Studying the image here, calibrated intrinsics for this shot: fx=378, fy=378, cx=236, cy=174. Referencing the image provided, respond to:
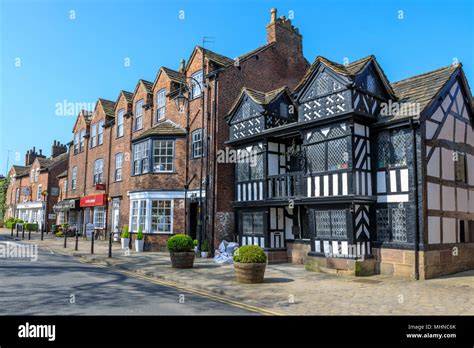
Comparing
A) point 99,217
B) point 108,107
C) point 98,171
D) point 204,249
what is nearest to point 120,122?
point 108,107

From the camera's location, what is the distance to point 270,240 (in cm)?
1756

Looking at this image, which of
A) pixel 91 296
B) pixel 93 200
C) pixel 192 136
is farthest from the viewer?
pixel 93 200

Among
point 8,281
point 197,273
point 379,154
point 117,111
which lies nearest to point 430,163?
point 379,154

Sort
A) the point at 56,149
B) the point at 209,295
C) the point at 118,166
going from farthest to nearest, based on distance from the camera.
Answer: the point at 56,149
the point at 118,166
the point at 209,295

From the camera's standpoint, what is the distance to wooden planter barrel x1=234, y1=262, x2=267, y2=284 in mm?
11703

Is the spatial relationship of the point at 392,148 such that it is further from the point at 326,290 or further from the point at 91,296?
the point at 91,296

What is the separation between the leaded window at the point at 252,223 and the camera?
1803 cm

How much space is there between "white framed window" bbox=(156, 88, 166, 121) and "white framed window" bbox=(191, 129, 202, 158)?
3.86 meters

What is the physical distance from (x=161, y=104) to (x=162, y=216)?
7574 millimetres

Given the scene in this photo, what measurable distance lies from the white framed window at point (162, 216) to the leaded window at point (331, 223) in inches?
385

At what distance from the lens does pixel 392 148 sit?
14383 millimetres

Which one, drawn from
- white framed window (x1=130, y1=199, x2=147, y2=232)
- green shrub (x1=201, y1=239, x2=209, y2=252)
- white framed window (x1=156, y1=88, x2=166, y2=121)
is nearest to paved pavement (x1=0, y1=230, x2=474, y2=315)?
green shrub (x1=201, y1=239, x2=209, y2=252)

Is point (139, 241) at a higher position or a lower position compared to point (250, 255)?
lower
